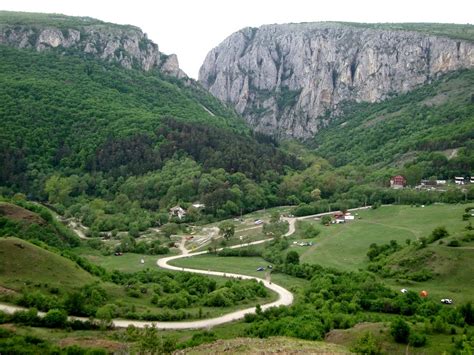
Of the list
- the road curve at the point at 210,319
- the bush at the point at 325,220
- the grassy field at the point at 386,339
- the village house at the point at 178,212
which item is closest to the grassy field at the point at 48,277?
the road curve at the point at 210,319

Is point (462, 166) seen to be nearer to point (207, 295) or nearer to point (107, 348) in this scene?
point (207, 295)

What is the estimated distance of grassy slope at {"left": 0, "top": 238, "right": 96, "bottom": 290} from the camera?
62.2 metres

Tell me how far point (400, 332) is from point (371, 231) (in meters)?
58.4

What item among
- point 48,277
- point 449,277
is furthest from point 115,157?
point 449,277

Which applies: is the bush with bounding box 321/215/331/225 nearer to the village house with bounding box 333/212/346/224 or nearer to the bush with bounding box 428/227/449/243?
the village house with bounding box 333/212/346/224

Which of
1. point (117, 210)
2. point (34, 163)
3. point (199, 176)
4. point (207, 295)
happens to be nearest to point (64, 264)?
point (207, 295)

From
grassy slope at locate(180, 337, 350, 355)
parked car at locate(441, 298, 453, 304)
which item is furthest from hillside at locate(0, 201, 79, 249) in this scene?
parked car at locate(441, 298, 453, 304)

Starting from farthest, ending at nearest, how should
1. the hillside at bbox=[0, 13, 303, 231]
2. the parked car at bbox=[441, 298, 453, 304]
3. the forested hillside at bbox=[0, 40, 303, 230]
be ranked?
the forested hillside at bbox=[0, 40, 303, 230]
the hillside at bbox=[0, 13, 303, 231]
the parked car at bbox=[441, 298, 453, 304]

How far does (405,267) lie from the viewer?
7950 cm

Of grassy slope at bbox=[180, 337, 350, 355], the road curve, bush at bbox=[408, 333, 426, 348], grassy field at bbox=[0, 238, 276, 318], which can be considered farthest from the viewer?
grassy field at bbox=[0, 238, 276, 318]

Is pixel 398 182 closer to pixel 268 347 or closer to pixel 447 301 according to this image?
pixel 447 301

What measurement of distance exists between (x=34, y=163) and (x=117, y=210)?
40.0m

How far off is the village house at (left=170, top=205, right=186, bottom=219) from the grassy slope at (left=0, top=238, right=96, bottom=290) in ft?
202

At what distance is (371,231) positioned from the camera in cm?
10900
